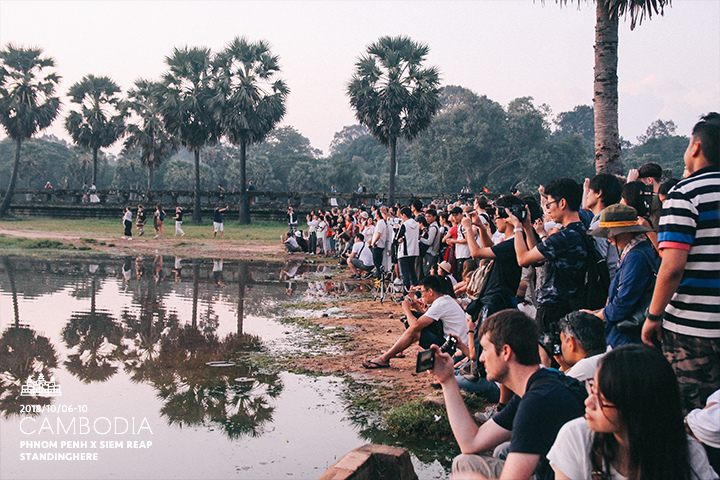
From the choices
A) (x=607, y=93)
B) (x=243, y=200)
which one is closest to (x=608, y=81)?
(x=607, y=93)

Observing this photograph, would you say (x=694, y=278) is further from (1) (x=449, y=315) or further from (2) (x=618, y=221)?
(1) (x=449, y=315)

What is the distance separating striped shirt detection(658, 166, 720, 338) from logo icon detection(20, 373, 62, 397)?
5.07 m

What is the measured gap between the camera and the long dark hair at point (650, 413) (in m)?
2.08

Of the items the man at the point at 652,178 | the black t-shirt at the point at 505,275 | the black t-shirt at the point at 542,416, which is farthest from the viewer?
the black t-shirt at the point at 505,275

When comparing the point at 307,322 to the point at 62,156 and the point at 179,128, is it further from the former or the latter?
the point at 62,156

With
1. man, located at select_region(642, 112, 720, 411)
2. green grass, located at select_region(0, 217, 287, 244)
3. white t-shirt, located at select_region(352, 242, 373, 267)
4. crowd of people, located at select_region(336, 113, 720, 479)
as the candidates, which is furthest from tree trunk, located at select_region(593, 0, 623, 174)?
green grass, located at select_region(0, 217, 287, 244)

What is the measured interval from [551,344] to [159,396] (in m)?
3.50

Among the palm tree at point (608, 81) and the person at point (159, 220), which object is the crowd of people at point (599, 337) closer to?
the palm tree at point (608, 81)

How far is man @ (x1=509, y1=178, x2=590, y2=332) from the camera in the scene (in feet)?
15.3

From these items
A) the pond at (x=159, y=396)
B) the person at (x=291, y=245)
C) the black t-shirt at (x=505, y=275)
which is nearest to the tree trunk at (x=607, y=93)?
the black t-shirt at (x=505, y=275)

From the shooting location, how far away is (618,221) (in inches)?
156

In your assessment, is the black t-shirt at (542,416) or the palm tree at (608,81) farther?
the palm tree at (608,81)

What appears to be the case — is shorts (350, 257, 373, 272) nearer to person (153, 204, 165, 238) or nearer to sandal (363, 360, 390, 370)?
sandal (363, 360, 390, 370)

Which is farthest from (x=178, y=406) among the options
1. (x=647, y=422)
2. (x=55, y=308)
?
(x=55, y=308)
